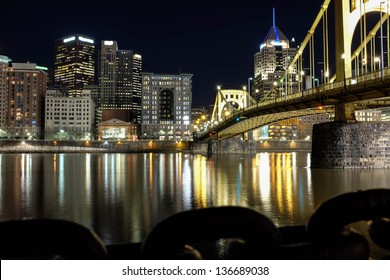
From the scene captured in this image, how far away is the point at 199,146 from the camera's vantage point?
8794 cm

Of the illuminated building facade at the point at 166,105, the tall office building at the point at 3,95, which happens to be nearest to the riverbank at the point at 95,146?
the tall office building at the point at 3,95

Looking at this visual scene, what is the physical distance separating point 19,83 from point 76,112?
27.3 meters

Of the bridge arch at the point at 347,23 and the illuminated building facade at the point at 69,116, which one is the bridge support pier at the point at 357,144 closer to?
A: the bridge arch at the point at 347,23

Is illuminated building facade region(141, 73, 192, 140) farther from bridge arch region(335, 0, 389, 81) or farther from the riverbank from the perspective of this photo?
bridge arch region(335, 0, 389, 81)

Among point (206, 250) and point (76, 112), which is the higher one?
point (76, 112)

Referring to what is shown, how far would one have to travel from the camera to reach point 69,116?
15812cm

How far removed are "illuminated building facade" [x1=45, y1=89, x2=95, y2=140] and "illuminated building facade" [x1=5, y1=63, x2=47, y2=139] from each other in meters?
6.07

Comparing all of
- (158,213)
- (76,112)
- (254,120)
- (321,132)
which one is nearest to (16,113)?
(76,112)

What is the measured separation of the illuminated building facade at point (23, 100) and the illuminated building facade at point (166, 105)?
45.2m

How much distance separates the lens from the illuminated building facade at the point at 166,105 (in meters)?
174

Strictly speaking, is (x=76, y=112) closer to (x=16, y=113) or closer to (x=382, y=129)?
(x=16, y=113)

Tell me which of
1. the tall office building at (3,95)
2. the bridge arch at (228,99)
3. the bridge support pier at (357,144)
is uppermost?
the tall office building at (3,95)

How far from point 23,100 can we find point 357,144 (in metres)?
154

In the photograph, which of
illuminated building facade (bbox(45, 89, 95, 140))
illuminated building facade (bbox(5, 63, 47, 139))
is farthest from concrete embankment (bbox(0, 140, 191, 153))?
illuminated building facade (bbox(5, 63, 47, 139))
